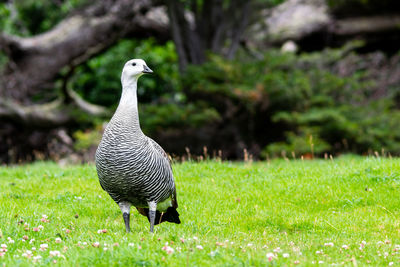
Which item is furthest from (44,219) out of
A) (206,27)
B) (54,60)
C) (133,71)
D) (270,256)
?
(206,27)

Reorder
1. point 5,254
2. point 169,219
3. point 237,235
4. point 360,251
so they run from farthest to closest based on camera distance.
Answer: point 169,219, point 237,235, point 360,251, point 5,254

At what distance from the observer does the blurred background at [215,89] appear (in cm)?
1570

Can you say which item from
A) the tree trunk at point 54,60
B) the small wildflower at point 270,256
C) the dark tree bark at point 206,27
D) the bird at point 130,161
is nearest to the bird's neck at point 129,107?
the bird at point 130,161

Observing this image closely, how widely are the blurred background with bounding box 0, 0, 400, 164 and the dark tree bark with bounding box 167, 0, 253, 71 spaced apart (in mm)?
37

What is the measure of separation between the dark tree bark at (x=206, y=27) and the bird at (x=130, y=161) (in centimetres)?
1162

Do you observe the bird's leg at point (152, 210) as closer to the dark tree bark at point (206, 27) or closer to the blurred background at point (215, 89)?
the blurred background at point (215, 89)

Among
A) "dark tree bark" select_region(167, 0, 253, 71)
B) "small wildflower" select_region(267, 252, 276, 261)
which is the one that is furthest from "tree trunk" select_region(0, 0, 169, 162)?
"small wildflower" select_region(267, 252, 276, 261)

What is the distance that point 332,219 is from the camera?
7.23 meters

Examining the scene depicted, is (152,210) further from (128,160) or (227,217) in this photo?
(227,217)

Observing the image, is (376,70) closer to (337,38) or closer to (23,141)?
(337,38)

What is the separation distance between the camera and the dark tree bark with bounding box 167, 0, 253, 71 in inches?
686

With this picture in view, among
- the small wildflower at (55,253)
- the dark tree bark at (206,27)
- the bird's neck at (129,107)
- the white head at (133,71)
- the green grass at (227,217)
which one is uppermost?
the dark tree bark at (206,27)

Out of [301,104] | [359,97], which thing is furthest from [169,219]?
[359,97]

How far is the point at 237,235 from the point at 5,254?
288 cm
